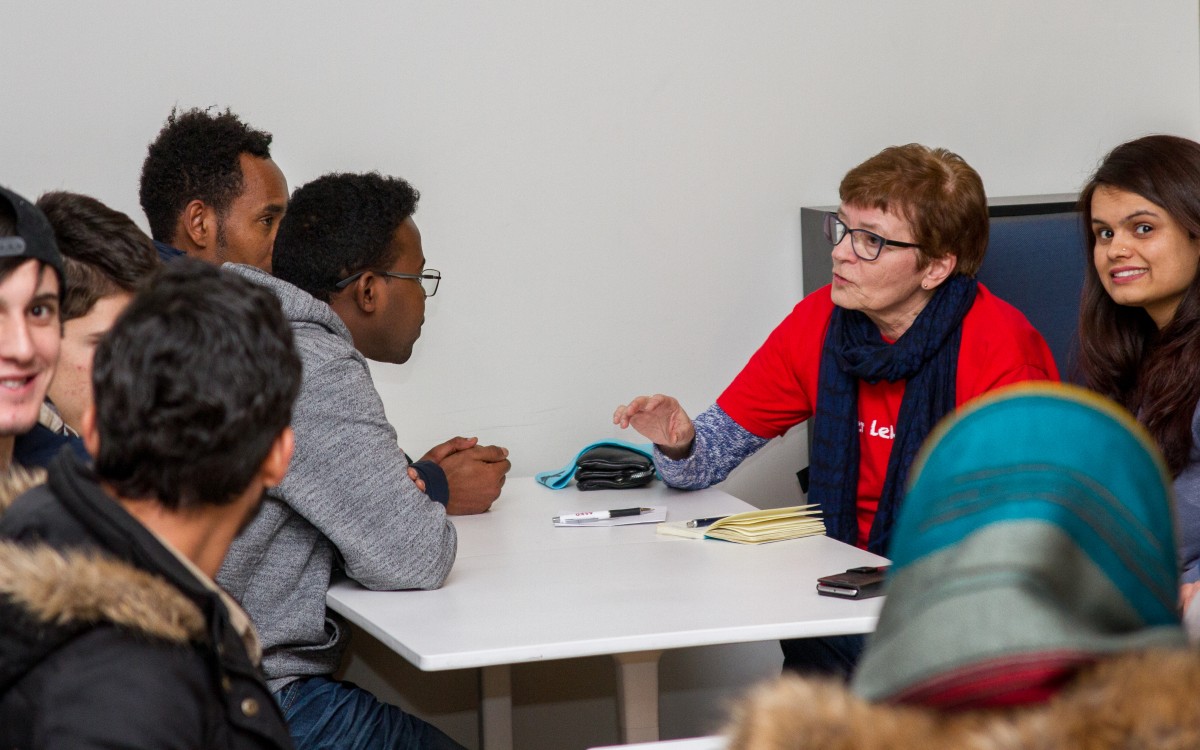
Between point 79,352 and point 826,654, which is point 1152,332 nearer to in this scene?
point 826,654

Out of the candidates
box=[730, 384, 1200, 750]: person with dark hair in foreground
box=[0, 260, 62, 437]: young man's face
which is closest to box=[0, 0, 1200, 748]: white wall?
box=[0, 260, 62, 437]: young man's face

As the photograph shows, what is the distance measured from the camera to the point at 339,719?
2096 mm

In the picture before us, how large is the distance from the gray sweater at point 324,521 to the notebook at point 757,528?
55cm

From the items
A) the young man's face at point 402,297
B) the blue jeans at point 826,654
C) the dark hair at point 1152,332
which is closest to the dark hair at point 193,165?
the young man's face at point 402,297

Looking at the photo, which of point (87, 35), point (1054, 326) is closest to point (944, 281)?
point (1054, 326)

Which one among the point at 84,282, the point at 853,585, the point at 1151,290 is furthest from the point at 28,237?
the point at 1151,290

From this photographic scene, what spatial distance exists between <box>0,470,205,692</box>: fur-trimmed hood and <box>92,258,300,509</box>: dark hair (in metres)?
0.10

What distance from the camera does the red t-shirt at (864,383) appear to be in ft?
8.51

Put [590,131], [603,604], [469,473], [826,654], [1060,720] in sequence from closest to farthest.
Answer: [1060,720] < [603,604] < [826,654] < [469,473] < [590,131]

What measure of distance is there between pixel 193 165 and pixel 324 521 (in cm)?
128

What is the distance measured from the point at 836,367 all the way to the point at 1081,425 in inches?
82.4

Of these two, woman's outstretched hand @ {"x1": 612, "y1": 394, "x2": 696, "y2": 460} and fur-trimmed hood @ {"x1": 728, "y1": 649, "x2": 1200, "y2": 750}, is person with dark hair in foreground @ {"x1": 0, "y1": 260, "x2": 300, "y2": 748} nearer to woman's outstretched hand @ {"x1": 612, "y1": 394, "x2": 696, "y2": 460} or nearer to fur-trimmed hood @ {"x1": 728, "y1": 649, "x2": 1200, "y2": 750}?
fur-trimmed hood @ {"x1": 728, "y1": 649, "x2": 1200, "y2": 750}

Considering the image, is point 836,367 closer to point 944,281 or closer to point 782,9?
point 944,281

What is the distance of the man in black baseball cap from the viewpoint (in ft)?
4.78
